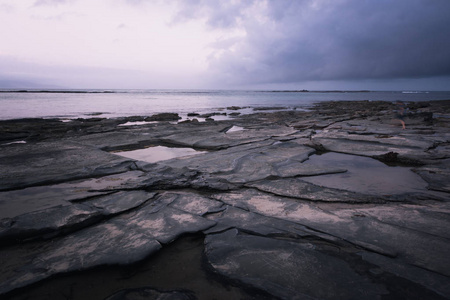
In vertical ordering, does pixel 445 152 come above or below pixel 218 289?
above

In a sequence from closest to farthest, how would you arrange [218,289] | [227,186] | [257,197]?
[218,289]
[257,197]
[227,186]

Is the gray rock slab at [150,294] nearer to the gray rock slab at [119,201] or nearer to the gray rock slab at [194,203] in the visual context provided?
the gray rock slab at [194,203]

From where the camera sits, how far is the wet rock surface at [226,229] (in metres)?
Answer: 1.64

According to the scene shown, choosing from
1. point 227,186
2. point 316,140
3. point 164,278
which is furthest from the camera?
point 316,140

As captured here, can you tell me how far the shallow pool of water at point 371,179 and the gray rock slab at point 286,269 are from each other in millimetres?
1927

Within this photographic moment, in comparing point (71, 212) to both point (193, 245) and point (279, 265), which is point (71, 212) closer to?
point (193, 245)

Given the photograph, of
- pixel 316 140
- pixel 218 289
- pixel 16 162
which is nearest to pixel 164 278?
pixel 218 289

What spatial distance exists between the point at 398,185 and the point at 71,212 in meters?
4.54

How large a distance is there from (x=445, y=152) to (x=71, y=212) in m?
7.15

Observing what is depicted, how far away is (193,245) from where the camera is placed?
2.15m

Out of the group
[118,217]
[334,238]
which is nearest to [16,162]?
[118,217]

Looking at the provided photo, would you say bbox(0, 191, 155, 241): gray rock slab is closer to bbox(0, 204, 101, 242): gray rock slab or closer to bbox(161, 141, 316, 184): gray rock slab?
bbox(0, 204, 101, 242): gray rock slab

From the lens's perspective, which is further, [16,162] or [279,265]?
[16,162]

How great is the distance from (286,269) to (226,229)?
0.74 metres
